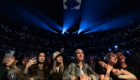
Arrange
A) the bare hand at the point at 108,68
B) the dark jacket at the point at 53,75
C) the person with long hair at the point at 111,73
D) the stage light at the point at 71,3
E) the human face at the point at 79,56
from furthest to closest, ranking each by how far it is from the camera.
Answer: the stage light at the point at 71,3 → the dark jacket at the point at 53,75 → the human face at the point at 79,56 → the bare hand at the point at 108,68 → the person with long hair at the point at 111,73

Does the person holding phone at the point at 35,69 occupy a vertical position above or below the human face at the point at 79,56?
below

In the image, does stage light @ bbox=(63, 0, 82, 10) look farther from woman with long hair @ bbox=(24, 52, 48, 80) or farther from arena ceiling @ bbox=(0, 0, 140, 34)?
woman with long hair @ bbox=(24, 52, 48, 80)

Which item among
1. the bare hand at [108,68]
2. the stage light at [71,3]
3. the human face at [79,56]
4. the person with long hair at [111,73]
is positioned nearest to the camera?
the person with long hair at [111,73]

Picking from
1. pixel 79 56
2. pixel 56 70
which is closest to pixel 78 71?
pixel 79 56

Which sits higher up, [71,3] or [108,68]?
[71,3]

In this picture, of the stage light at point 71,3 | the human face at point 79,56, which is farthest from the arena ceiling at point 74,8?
the human face at point 79,56

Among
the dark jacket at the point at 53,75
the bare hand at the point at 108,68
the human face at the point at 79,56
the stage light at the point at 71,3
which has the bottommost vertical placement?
the dark jacket at the point at 53,75

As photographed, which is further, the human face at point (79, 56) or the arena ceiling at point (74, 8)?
the arena ceiling at point (74, 8)

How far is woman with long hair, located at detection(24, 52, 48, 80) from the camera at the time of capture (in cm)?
223

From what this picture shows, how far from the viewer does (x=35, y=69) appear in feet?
7.61

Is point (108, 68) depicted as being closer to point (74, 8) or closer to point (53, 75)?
point (53, 75)

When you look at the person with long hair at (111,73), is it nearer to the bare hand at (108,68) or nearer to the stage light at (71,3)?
the bare hand at (108,68)

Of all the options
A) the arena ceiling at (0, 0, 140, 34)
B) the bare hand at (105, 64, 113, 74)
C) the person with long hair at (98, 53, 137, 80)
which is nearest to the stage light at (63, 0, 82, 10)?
the arena ceiling at (0, 0, 140, 34)

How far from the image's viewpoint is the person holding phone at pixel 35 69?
221 centimetres
